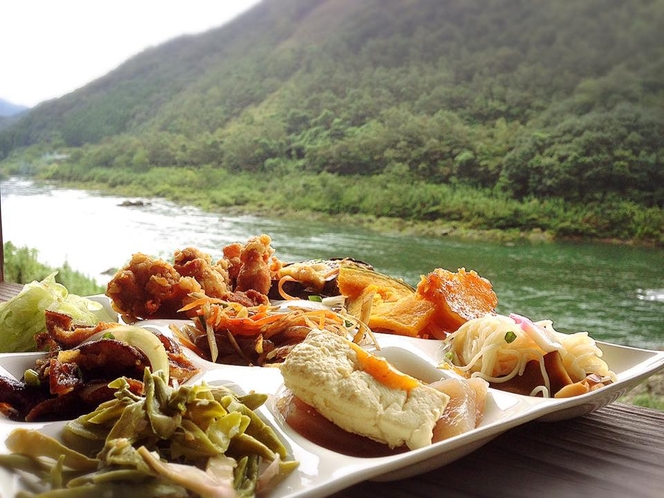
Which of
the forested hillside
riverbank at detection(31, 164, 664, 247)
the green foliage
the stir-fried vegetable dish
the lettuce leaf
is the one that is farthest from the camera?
the forested hillside

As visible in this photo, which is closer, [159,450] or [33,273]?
[159,450]

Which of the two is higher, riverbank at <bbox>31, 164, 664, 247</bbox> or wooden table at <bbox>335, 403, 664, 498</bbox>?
wooden table at <bbox>335, 403, 664, 498</bbox>

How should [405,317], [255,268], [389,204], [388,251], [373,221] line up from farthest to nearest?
[389,204], [373,221], [388,251], [255,268], [405,317]

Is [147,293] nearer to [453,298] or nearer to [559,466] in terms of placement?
[453,298]

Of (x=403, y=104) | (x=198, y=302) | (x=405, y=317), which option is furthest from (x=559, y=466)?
(x=403, y=104)

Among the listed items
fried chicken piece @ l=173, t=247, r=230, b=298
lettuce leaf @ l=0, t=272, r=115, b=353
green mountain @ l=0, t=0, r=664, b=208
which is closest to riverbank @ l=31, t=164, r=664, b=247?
green mountain @ l=0, t=0, r=664, b=208

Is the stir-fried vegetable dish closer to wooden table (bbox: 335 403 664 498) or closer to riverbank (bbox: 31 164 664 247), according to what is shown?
wooden table (bbox: 335 403 664 498)

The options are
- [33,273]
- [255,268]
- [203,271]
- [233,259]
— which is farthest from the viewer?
[33,273]

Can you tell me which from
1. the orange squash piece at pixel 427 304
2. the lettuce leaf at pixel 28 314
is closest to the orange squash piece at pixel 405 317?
the orange squash piece at pixel 427 304
